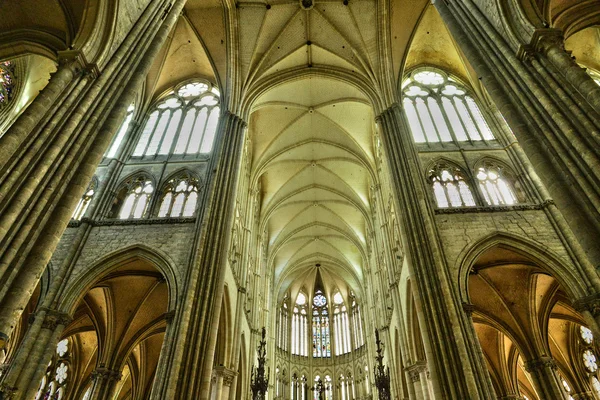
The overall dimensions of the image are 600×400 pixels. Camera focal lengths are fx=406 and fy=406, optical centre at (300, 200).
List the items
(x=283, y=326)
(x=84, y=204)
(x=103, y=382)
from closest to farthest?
(x=103, y=382), (x=84, y=204), (x=283, y=326)

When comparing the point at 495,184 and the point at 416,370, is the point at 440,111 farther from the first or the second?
the point at 416,370

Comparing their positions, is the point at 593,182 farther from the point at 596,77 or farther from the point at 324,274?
the point at 324,274

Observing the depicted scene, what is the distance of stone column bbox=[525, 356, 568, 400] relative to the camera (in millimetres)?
12727

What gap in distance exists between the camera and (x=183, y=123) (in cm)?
1862

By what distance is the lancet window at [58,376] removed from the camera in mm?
16625

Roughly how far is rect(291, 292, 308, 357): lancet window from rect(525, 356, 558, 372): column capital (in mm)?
21335

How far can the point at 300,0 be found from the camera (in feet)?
60.2

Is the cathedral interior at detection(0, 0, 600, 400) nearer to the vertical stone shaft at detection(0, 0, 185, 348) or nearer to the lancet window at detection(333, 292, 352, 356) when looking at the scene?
the vertical stone shaft at detection(0, 0, 185, 348)

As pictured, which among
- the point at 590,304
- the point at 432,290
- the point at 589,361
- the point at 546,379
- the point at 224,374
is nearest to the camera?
the point at 590,304

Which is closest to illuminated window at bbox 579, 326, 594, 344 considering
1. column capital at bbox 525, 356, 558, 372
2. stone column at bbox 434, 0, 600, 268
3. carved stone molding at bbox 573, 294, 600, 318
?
column capital at bbox 525, 356, 558, 372

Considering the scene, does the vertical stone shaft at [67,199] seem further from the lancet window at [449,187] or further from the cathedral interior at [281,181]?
the lancet window at [449,187]

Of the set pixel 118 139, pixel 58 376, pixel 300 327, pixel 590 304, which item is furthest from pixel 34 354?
pixel 300 327

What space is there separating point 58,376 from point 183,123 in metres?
12.3

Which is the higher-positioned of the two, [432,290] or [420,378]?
[432,290]
